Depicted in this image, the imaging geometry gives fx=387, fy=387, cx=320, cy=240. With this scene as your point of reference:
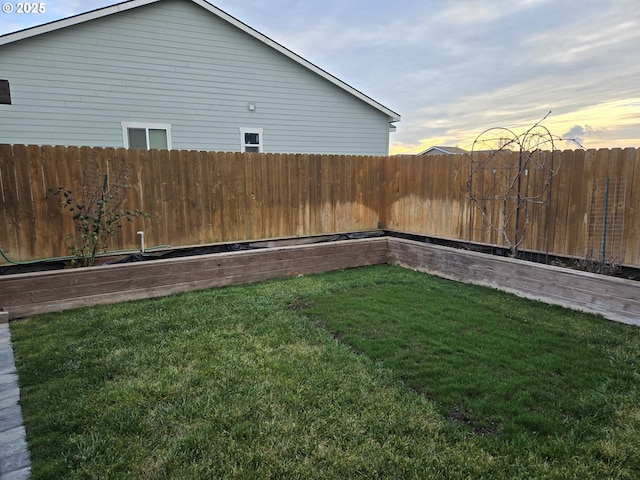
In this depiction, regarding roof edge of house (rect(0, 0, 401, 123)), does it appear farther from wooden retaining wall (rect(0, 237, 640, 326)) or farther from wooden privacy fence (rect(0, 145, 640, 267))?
wooden retaining wall (rect(0, 237, 640, 326))

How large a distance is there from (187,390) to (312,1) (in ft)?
36.0

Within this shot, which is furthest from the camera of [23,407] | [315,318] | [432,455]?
[315,318]

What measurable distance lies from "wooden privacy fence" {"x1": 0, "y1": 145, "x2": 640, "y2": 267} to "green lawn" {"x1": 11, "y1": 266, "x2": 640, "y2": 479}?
48.3 inches

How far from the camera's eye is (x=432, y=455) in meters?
2.09

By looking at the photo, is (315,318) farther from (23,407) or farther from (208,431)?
(23,407)

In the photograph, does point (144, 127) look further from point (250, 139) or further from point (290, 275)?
point (290, 275)

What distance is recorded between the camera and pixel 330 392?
269cm

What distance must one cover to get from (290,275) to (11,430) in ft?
13.0

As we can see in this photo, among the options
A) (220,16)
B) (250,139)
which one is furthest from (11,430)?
(220,16)

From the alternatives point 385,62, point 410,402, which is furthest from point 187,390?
point 385,62

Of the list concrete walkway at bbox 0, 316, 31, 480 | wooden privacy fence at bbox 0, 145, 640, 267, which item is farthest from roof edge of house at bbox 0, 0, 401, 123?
concrete walkway at bbox 0, 316, 31, 480

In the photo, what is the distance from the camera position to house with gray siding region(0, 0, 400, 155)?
762cm

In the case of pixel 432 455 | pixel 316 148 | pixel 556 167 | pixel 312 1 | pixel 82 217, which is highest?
pixel 312 1

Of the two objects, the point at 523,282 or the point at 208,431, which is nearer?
the point at 208,431
